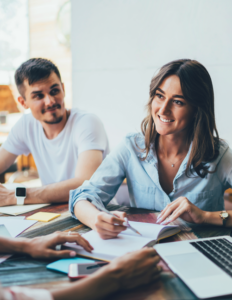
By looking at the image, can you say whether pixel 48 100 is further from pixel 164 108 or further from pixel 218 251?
pixel 218 251

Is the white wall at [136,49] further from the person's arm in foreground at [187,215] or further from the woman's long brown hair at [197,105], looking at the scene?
the person's arm in foreground at [187,215]

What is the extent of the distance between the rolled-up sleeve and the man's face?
591 mm

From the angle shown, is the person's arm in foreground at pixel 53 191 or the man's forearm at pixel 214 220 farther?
the person's arm in foreground at pixel 53 191

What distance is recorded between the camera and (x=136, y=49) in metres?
2.74

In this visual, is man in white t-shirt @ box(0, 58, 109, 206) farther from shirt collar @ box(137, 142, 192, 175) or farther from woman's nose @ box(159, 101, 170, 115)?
woman's nose @ box(159, 101, 170, 115)

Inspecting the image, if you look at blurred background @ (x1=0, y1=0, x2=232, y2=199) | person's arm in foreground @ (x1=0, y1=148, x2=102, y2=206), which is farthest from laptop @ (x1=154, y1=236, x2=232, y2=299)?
blurred background @ (x1=0, y1=0, x2=232, y2=199)

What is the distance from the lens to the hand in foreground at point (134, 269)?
700mm

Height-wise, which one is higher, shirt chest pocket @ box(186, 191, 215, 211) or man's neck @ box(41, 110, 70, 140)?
man's neck @ box(41, 110, 70, 140)

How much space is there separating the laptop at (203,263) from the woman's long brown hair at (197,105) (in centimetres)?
49

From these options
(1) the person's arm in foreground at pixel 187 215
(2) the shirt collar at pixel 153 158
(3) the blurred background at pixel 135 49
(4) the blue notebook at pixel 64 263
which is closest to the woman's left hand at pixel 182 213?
(1) the person's arm in foreground at pixel 187 215

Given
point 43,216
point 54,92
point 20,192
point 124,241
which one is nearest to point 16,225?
point 43,216

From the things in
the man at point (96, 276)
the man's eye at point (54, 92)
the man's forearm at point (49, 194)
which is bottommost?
the man's forearm at point (49, 194)

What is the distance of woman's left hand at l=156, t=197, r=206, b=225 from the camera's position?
113 cm

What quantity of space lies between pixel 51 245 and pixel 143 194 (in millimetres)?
700
